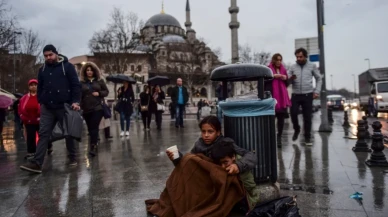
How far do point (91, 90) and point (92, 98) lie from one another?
0.25 meters

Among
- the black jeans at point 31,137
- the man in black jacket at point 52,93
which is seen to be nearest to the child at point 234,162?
the man in black jacket at point 52,93

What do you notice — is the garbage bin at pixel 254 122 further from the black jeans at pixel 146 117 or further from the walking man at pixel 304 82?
the black jeans at pixel 146 117

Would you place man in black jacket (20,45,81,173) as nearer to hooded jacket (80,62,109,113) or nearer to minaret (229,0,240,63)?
hooded jacket (80,62,109,113)

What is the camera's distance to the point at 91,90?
287 inches

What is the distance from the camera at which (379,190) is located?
3.90m

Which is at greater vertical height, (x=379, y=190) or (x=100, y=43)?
(x=100, y=43)

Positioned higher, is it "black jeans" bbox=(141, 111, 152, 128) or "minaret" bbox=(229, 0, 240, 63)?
"minaret" bbox=(229, 0, 240, 63)

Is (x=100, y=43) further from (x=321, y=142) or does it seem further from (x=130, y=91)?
(x=321, y=142)

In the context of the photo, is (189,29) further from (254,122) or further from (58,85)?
(254,122)

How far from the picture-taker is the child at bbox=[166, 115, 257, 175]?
306 cm

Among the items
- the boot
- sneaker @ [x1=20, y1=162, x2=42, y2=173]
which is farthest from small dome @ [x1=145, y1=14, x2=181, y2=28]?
sneaker @ [x1=20, y1=162, x2=42, y2=173]

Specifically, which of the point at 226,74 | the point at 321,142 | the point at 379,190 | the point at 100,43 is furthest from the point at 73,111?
the point at 100,43

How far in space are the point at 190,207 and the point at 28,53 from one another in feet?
142

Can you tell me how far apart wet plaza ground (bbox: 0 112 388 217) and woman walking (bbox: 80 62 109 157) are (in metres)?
0.59
